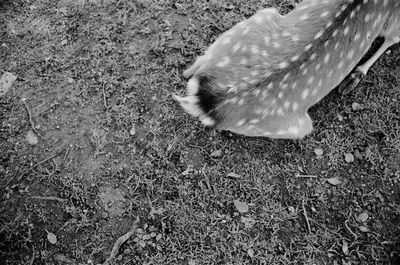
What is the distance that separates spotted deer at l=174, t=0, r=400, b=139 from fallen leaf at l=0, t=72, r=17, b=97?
65.5 inches

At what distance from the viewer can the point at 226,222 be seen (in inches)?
128

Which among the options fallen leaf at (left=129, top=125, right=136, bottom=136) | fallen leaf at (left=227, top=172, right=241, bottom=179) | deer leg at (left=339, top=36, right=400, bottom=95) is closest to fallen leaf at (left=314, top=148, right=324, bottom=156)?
deer leg at (left=339, top=36, right=400, bottom=95)

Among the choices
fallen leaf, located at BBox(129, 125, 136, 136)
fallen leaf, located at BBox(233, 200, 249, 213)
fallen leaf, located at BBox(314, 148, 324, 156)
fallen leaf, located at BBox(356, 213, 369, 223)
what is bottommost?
fallen leaf, located at BBox(233, 200, 249, 213)

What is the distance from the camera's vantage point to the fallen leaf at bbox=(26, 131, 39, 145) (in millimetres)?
3363

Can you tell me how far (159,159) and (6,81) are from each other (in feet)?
5.01

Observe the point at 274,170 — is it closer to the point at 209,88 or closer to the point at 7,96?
the point at 209,88

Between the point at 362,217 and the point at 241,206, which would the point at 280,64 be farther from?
the point at 362,217

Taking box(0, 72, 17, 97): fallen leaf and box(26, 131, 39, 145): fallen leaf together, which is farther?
box(0, 72, 17, 97): fallen leaf

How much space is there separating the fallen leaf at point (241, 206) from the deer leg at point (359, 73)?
1340 millimetres

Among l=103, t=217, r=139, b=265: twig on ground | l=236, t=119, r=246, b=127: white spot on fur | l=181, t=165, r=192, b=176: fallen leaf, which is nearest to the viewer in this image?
l=236, t=119, r=246, b=127: white spot on fur

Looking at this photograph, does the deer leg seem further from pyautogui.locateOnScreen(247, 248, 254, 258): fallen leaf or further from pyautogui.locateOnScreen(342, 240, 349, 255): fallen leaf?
pyautogui.locateOnScreen(247, 248, 254, 258): fallen leaf

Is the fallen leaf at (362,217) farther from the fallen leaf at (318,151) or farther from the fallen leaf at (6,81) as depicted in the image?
the fallen leaf at (6,81)

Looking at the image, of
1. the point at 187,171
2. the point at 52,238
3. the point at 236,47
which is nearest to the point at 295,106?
the point at 236,47

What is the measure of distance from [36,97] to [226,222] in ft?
6.36
